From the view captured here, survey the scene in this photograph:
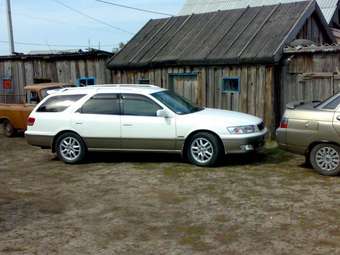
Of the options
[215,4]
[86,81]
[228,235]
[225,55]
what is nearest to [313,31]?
[225,55]

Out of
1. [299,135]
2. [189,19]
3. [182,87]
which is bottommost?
[299,135]

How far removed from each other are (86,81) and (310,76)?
8.53 m

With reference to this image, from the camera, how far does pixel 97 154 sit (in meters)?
11.8

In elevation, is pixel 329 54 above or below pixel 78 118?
above

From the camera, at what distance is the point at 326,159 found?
884 centimetres

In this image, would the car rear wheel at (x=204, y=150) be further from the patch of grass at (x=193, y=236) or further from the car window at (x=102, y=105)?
the patch of grass at (x=193, y=236)

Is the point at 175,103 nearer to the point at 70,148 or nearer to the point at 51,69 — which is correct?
the point at 70,148

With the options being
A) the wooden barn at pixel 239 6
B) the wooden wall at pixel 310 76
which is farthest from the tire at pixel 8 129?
the wooden barn at pixel 239 6

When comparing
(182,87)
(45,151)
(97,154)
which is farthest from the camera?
(182,87)

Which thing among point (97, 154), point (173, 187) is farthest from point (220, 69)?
point (173, 187)

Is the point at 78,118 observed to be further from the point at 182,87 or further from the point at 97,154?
the point at 182,87

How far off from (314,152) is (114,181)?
12.0ft

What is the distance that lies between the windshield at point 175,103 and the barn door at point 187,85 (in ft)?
13.6

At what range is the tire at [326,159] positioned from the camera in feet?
28.7
